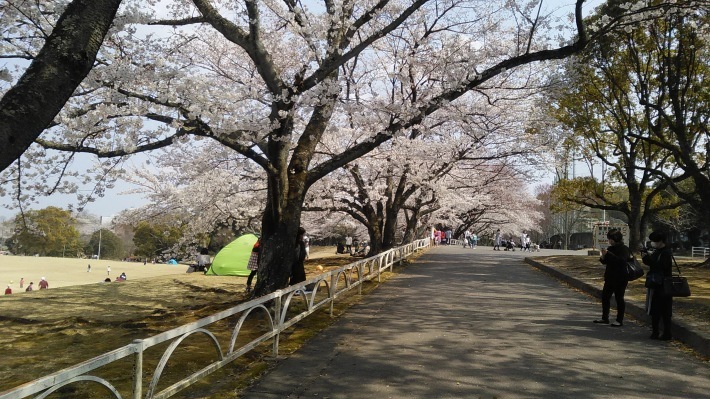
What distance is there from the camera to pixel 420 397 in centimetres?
495

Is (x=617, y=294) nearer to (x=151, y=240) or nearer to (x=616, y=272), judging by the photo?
(x=616, y=272)

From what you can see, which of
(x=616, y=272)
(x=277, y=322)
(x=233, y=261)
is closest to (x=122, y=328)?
(x=277, y=322)

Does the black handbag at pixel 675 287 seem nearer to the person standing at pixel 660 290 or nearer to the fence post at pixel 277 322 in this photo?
the person standing at pixel 660 290

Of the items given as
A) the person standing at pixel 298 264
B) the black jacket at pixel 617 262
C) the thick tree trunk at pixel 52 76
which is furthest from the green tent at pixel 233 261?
the thick tree trunk at pixel 52 76

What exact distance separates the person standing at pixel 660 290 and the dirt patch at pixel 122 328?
4.75m

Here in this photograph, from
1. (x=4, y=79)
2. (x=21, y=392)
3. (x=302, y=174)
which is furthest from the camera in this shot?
(x=302, y=174)

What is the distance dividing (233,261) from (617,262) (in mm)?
13542

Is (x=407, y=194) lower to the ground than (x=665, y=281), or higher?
higher

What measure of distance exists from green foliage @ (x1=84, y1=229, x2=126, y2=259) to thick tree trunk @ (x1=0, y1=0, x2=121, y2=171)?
82.6 metres

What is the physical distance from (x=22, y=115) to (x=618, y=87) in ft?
61.0

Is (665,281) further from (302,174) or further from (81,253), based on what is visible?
(81,253)

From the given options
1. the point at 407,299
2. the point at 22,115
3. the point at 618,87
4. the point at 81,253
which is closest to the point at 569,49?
the point at 407,299

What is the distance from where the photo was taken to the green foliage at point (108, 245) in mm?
81244

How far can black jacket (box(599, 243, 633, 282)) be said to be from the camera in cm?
838
